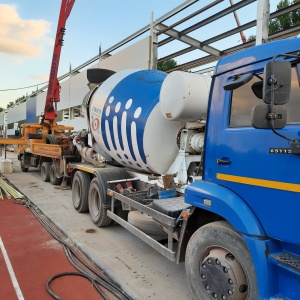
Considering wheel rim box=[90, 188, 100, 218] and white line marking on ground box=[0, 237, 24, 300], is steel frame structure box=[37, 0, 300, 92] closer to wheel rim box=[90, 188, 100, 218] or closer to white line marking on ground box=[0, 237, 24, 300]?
wheel rim box=[90, 188, 100, 218]

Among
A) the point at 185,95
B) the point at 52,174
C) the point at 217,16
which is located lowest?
the point at 52,174

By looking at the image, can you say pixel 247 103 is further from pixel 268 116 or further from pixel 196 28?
pixel 196 28

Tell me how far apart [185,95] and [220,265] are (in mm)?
2073

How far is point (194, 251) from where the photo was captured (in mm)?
2914

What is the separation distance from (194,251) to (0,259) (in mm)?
2835

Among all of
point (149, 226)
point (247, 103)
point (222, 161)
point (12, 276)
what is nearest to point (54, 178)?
point (12, 276)

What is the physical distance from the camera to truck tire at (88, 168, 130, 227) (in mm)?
5370

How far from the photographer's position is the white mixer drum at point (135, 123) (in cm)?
460

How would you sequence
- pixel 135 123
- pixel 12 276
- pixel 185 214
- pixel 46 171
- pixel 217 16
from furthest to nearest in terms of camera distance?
1. pixel 46 171
2. pixel 217 16
3. pixel 135 123
4. pixel 12 276
5. pixel 185 214

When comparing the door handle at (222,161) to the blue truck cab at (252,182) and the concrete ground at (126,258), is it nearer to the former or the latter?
the blue truck cab at (252,182)

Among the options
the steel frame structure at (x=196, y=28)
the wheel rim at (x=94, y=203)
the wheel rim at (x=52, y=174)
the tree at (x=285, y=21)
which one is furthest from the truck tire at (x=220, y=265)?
A: the tree at (x=285, y=21)

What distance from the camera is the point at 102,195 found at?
5363 millimetres

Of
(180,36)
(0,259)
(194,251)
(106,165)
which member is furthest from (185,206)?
(180,36)

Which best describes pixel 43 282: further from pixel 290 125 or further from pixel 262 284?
pixel 290 125
